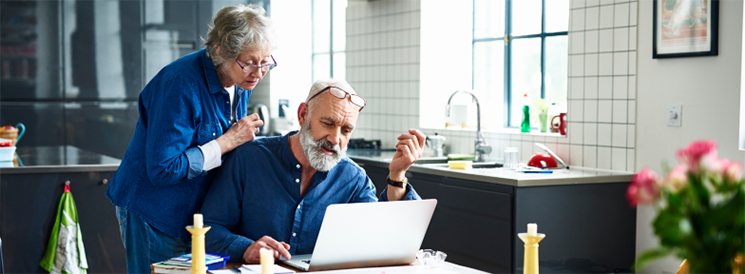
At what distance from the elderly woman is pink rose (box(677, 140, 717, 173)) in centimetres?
151

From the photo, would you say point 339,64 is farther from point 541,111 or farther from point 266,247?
point 266,247

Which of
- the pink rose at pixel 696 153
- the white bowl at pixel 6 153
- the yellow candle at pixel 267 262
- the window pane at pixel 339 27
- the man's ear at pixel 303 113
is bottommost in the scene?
the yellow candle at pixel 267 262

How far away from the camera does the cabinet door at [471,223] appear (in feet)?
10.7

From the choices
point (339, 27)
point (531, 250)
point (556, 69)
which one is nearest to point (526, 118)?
point (556, 69)

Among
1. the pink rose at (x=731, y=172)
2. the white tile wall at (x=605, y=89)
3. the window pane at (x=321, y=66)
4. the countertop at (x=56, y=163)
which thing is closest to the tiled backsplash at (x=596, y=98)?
the white tile wall at (x=605, y=89)

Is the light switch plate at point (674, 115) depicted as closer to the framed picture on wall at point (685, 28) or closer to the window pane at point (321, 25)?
the framed picture on wall at point (685, 28)

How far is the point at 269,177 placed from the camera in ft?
6.90

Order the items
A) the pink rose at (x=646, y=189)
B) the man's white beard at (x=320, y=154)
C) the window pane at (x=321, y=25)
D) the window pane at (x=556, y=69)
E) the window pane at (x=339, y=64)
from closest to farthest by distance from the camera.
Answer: the pink rose at (x=646, y=189) < the man's white beard at (x=320, y=154) < the window pane at (x=556, y=69) < the window pane at (x=339, y=64) < the window pane at (x=321, y=25)

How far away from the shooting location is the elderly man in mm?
2049

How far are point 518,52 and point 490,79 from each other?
333mm

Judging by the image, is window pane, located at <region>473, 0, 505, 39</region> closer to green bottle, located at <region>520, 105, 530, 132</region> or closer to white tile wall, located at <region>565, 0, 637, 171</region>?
green bottle, located at <region>520, 105, 530, 132</region>

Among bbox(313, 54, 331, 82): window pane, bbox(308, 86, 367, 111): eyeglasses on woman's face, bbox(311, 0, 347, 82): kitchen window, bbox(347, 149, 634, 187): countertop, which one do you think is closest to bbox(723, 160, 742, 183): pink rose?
bbox(308, 86, 367, 111): eyeglasses on woman's face

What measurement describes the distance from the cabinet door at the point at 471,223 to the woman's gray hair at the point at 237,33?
1567 millimetres

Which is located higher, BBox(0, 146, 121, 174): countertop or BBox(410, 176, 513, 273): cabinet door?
BBox(0, 146, 121, 174): countertop
